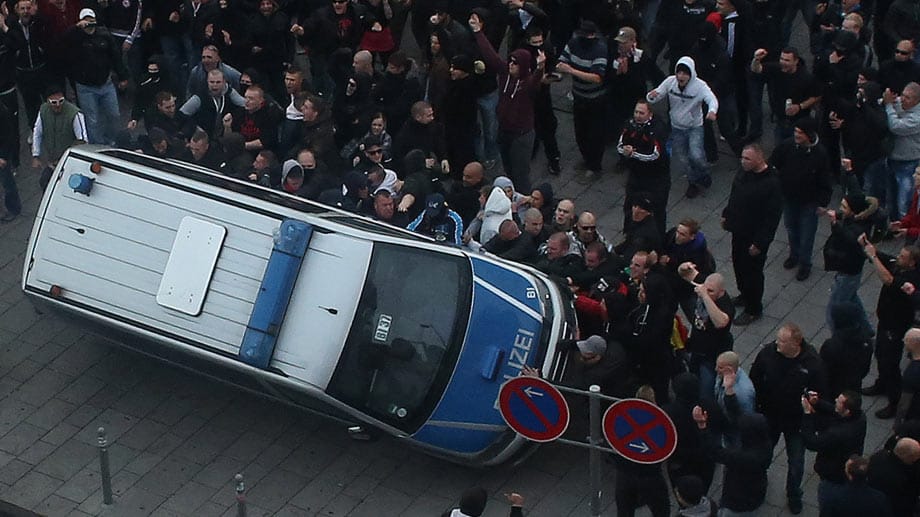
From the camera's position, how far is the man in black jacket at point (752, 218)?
49.0 ft

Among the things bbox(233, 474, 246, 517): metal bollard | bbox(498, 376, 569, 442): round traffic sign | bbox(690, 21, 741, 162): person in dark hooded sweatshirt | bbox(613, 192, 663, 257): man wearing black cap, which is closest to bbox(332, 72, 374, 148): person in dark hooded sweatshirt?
bbox(613, 192, 663, 257): man wearing black cap

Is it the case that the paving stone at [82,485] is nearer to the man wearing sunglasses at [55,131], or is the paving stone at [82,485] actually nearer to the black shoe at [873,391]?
the man wearing sunglasses at [55,131]

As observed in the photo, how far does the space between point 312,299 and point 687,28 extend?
6.35 meters

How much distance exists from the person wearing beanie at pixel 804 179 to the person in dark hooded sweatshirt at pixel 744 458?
361cm

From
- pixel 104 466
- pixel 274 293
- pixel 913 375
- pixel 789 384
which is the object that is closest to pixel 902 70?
pixel 913 375

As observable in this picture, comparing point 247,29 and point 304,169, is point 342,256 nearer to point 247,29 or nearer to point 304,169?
point 304,169

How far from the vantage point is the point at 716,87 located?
17375 mm

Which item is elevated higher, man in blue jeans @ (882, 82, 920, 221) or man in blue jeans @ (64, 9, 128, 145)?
man in blue jeans @ (882, 82, 920, 221)

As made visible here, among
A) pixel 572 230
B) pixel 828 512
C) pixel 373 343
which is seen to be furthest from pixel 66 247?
pixel 828 512

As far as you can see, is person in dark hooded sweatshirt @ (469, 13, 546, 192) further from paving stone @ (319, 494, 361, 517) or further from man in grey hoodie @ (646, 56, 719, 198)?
paving stone @ (319, 494, 361, 517)

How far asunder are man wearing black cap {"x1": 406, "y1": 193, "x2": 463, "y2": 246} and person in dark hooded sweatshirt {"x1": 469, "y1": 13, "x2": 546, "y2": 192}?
225cm

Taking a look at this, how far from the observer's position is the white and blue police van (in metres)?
13.3

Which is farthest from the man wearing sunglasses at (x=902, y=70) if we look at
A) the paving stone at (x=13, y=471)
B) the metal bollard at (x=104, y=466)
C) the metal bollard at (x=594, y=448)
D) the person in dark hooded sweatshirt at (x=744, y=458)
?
the paving stone at (x=13, y=471)

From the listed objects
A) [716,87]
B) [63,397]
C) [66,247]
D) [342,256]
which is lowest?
[63,397]
